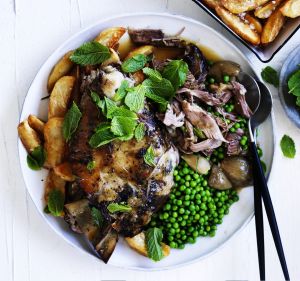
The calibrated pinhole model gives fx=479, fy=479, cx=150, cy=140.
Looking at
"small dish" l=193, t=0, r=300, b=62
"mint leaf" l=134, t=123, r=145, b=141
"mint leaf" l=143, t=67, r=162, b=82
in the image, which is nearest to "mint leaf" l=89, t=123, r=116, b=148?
"mint leaf" l=134, t=123, r=145, b=141

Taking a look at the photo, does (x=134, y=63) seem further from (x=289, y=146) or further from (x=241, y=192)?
(x=289, y=146)

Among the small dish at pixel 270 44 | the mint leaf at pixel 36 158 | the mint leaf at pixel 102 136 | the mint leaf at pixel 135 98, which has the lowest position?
the mint leaf at pixel 36 158

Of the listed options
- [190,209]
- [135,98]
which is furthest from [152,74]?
[190,209]

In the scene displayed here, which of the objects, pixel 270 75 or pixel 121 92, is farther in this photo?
pixel 270 75

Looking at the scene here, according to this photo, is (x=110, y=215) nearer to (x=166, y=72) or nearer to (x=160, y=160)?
(x=160, y=160)

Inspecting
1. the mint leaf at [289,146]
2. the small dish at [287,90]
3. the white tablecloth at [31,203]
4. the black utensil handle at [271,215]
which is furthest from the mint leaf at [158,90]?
the mint leaf at [289,146]

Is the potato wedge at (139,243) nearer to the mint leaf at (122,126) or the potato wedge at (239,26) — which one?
the mint leaf at (122,126)

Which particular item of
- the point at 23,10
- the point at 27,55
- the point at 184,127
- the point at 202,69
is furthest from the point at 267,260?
the point at 23,10
